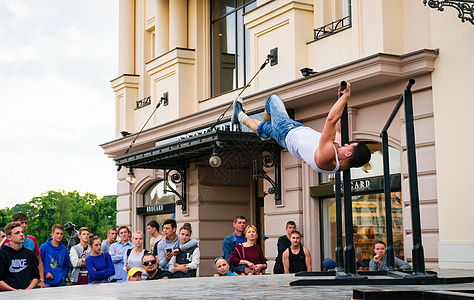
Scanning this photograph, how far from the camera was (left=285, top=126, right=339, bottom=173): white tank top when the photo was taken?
26.3 feet

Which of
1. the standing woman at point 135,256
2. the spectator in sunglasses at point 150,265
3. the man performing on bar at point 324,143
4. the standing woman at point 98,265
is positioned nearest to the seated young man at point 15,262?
the standing woman at point 98,265

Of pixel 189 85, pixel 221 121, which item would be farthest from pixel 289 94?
pixel 189 85

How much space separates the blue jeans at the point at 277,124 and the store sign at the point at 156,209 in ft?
36.2

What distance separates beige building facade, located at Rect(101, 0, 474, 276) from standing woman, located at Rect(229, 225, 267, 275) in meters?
2.70

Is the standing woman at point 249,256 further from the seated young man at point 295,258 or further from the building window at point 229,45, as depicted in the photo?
the building window at point 229,45

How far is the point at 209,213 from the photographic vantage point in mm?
18859

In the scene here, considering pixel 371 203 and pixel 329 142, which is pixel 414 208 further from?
pixel 371 203

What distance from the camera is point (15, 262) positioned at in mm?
9922

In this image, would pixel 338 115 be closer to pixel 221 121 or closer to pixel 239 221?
pixel 239 221

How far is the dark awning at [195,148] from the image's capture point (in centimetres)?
1512

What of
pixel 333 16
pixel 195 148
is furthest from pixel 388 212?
pixel 195 148

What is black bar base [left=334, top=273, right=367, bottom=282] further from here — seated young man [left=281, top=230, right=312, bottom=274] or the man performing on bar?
seated young man [left=281, top=230, right=312, bottom=274]

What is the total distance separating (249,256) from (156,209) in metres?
9.44

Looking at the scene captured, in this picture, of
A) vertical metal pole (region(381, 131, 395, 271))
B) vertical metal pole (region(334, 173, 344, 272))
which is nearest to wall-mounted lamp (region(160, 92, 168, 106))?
vertical metal pole (region(381, 131, 395, 271))
